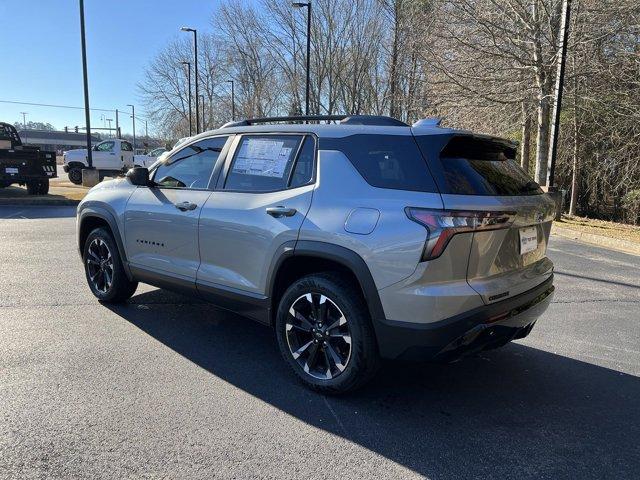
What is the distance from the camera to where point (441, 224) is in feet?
9.15

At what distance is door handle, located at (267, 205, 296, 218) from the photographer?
3381 millimetres

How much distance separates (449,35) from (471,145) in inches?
566

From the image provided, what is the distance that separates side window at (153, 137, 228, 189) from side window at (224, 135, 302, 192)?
A: 0.30 metres

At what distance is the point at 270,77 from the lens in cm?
3925

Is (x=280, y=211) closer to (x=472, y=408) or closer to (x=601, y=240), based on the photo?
(x=472, y=408)

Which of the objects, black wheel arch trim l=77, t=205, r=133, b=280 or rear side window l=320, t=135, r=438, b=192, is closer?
rear side window l=320, t=135, r=438, b=192

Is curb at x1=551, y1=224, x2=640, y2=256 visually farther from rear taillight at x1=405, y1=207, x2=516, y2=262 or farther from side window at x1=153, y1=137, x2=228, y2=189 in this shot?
side window at x1=153, y1=137, x2=228, y2=189

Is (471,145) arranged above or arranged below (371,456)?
above

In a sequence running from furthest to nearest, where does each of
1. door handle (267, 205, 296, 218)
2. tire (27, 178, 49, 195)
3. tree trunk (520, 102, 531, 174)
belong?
tree trunk (520, 102, 531, 174), tire (27, 178, 49, 195), door handle (267, 205, 296, 218)

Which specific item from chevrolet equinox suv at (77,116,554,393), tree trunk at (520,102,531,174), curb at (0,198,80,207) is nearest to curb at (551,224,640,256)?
tree trunk at (520,102,531,174)

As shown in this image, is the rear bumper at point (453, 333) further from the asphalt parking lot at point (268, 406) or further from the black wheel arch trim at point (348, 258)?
the asphalt parking lot at point (268, 406)

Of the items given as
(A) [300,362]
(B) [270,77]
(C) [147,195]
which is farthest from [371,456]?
(B) [270,77]

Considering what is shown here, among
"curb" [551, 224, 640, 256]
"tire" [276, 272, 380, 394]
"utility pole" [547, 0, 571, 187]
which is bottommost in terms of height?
"curb" [551, 224, 640, 256]

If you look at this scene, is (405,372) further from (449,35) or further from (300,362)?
(449,35)
